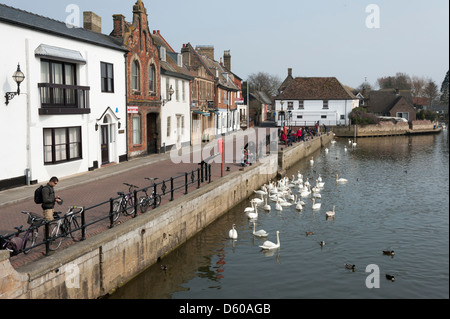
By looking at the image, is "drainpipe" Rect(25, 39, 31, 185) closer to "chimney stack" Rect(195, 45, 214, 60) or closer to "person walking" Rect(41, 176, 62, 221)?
"person walking" Rect(41, 176, 62, 221)

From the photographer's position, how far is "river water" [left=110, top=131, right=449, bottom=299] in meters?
12.9

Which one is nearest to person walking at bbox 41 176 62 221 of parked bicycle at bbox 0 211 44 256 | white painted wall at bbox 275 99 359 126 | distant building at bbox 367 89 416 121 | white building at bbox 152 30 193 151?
parked bicycle at bbox 0 211 44 256

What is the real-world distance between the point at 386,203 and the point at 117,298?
16744mm

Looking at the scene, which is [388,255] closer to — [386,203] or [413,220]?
[413,220]

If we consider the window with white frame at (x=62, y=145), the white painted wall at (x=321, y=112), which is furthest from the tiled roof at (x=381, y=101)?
the window with white frame at (x=62, y=145)

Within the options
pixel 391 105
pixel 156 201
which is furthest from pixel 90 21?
pixel 391 105

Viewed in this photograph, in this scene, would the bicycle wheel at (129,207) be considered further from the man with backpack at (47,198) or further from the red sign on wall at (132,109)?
the red sign on wall at (132,109)

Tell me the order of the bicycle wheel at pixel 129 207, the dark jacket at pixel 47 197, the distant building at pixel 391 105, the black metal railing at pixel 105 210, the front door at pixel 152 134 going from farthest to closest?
the distant building at pixel 391 105
the front door at pixel 152 134
the bicycle wheel at pixel 129 207
the dark jacket at pixel 47 197
the black metal railing at pixel 105 210

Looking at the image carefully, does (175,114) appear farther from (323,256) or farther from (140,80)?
(323,256)

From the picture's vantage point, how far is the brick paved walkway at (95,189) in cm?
1312

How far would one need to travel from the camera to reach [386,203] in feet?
77.7

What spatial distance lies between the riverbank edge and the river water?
468 mm

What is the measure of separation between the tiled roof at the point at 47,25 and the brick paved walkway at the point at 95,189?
22.4ft
